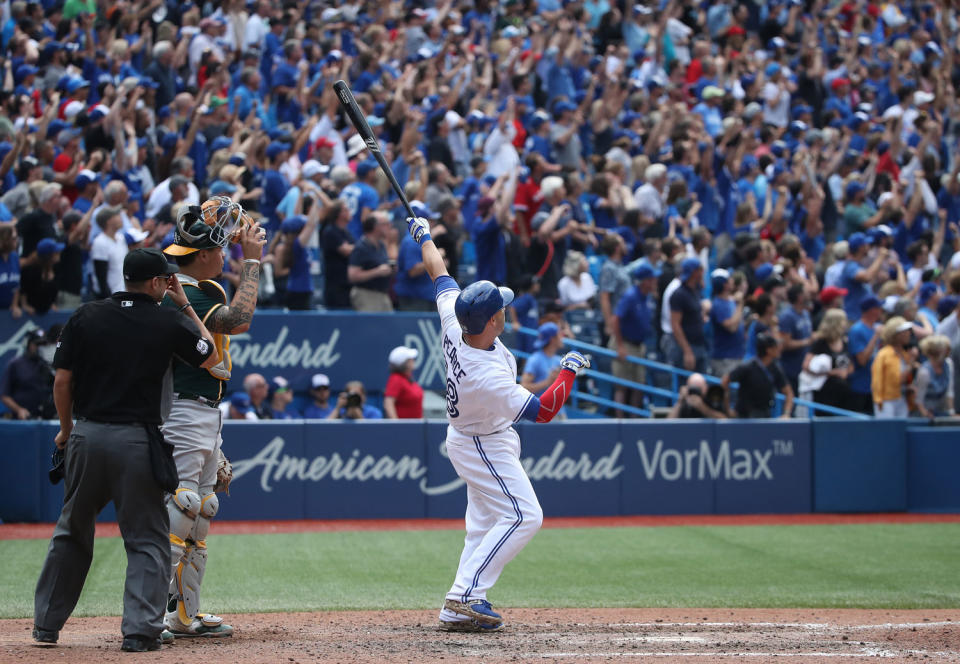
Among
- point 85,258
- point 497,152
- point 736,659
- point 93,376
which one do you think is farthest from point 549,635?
point 497,152

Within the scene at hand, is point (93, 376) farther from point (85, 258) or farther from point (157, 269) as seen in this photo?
point (85, 258)

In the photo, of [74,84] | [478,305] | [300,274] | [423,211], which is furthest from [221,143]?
[478,305]

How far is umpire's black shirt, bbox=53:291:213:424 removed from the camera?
593 centimetres

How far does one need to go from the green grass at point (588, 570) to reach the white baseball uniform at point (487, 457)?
1.41 m

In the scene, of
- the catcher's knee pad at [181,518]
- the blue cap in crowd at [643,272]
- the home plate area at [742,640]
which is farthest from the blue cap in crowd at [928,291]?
the catcher's knee pad at [181,518]

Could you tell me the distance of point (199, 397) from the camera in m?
6.39

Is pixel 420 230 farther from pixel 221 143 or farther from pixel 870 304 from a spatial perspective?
pixel 870 304

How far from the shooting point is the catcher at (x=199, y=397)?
6.29m

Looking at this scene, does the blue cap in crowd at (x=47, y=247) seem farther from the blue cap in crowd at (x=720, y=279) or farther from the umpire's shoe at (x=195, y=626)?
the blue cap in crowd at (x=720, y=279)

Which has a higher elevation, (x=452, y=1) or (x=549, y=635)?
(x=452, y=1)

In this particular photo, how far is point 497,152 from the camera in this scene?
671 inches

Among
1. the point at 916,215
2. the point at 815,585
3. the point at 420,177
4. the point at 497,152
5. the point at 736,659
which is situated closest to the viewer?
the point at 736,659

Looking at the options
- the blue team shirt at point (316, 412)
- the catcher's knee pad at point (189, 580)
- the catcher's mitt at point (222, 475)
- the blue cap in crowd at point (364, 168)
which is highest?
the blue cap in crowd at point (364, 168)

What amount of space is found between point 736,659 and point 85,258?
33.7 ft
